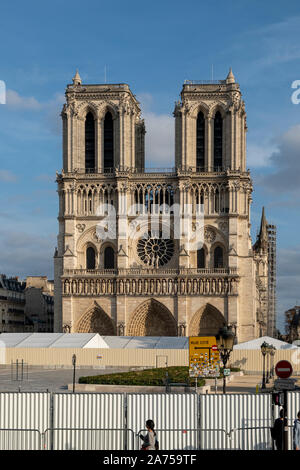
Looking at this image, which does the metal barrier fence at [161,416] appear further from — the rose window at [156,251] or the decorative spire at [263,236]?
the decorative spire at [263,236]

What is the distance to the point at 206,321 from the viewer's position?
74.1 m

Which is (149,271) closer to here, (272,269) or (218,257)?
(218,257)

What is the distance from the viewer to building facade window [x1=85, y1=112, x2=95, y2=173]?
7838 centimetres

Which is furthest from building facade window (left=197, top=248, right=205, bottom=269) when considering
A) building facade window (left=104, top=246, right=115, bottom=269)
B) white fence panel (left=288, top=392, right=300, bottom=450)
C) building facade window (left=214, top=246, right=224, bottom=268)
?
white fence panel (left=288, top=392, right=300, bottom=450)

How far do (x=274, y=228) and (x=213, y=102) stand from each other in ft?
249

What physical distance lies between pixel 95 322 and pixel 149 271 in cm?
717

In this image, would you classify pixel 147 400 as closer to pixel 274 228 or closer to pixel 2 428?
pixel 2 428

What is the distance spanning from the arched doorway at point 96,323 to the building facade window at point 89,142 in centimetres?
1402

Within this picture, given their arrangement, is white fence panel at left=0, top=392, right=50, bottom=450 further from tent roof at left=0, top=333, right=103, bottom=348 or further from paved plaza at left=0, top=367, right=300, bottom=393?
tent roof at left=0, top=333, right=103, bottom=348

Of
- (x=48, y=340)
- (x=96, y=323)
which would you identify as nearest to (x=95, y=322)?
(x=96, y=323)

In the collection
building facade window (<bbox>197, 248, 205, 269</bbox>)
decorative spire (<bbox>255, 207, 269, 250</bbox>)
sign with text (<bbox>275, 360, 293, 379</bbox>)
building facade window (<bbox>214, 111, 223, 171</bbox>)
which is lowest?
sign with text (<bbox>275, 360, 293, 379</bbox>)

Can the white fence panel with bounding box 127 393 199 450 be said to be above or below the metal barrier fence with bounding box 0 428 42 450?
above

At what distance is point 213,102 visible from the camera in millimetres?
76688
